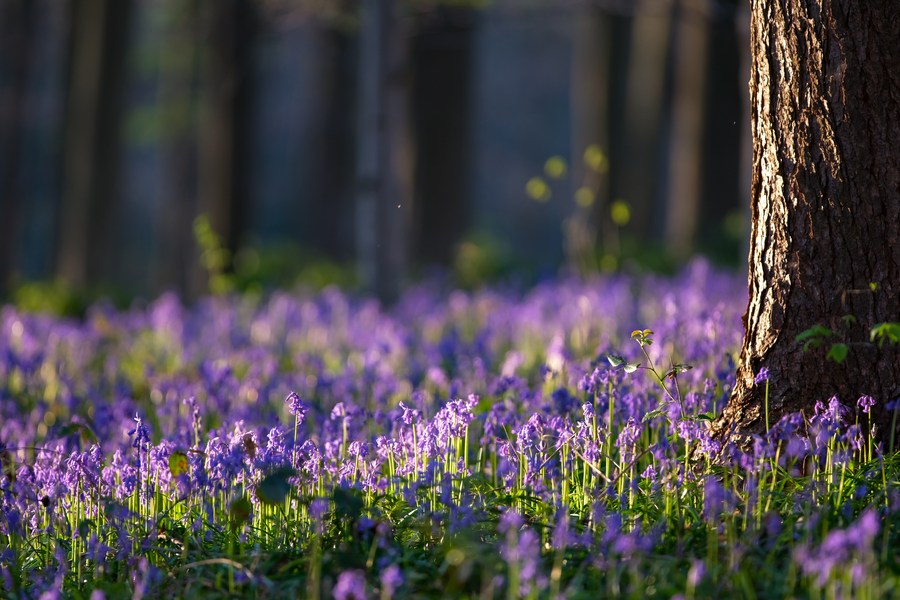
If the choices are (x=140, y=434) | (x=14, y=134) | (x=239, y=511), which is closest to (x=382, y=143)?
(x=140, y=434)

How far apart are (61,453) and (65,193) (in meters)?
12.4

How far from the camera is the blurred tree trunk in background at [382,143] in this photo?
9.59m

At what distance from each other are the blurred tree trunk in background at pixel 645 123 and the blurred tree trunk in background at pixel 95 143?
7.94m

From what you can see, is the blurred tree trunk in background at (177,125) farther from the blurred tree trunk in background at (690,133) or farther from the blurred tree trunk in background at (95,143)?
the blurred tree trunk in background at (690,133)

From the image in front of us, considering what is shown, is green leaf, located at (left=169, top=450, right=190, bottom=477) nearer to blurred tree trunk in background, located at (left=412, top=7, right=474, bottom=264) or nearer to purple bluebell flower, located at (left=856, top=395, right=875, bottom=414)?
purple bluebell flower, located at (left=856, top=395, right=875, bottom=414)

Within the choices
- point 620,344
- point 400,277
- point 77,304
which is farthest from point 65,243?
→ point 620,344

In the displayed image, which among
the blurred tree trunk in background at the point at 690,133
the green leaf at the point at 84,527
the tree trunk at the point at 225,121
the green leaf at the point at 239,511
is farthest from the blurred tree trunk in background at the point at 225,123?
the green leaf at the point at 239,511

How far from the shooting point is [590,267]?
42.3 feet

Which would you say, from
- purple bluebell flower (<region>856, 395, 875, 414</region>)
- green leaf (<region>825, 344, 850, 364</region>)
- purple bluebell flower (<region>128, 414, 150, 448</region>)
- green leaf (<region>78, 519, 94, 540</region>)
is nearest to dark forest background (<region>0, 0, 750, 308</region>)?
purple bluebell flower (<region>856, 395, 875, 414</region>)

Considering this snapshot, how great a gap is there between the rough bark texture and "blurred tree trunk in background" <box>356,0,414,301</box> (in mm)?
6033

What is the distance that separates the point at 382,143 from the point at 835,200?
619 cm

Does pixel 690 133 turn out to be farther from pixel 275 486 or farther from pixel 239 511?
pixel 275 486

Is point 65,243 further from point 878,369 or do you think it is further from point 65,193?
point 878,369

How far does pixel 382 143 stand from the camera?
9.61 meters
